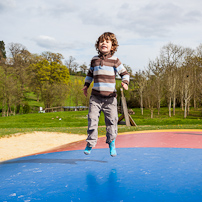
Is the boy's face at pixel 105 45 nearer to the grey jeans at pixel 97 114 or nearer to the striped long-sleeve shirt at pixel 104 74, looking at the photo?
the striped long-sleeve shirt at pixel 104 74

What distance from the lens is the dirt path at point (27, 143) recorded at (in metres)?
7.22

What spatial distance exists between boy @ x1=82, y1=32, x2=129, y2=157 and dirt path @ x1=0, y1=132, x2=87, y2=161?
3.45 metres

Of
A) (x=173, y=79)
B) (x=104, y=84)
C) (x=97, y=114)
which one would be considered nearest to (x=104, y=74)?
(x=104, y=84)

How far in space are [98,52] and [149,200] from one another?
8.29 feet

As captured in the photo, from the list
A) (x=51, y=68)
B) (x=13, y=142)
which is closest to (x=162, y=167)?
(x=13, y=142)

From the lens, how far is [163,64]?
35.0m

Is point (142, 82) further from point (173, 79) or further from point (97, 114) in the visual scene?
point (97, 114)

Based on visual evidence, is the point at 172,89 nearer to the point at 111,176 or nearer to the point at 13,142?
the point at 13,142


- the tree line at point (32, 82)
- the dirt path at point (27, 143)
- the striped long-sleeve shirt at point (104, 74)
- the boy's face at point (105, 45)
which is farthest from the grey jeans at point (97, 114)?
the tree line at point (32, 82)

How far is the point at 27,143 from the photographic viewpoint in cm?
893

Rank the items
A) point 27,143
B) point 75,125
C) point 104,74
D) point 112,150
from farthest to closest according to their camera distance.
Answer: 1. point 75,125
2. point 27,143
3. point 112,150
4. point 104,74

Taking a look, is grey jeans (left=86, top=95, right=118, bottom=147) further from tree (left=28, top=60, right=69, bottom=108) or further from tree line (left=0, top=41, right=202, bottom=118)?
tree (left=28, top=60, right=69, bottom=108)

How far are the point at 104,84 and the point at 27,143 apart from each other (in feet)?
19.4

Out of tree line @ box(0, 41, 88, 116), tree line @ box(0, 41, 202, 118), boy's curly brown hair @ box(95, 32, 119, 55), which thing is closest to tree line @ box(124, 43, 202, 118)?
tree line @ box(0, 41, 202, 118)
